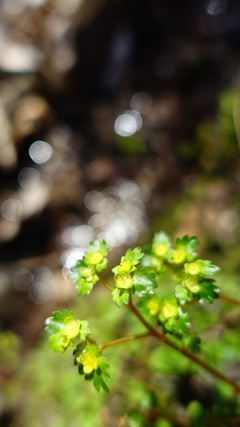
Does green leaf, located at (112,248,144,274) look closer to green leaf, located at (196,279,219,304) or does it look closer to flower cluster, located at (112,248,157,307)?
flower cluster, located at (112,248,157,307)

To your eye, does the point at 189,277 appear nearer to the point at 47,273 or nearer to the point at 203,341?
the point at 203,341

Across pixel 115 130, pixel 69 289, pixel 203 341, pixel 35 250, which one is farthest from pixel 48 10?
pixel 203 341

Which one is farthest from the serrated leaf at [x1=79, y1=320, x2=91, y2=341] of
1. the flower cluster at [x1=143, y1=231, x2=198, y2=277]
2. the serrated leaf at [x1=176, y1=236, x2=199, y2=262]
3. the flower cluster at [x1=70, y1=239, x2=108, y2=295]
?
the serrated leaf at [x1=176, y1=236, x2=199, y2=262]

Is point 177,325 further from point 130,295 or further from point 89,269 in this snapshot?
point 89,269

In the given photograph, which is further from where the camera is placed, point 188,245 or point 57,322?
point 188,245

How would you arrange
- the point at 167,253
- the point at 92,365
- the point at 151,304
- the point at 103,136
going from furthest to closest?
the point at 103,136 → the point at 167,253 → the point at 151,304 → the point at 92,365

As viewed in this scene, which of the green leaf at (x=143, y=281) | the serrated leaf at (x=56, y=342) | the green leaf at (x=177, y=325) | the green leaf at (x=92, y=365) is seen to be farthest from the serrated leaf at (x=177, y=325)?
the serrated leaf at (x=56, y=342)

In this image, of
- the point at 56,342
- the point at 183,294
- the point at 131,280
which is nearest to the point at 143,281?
the point at 131,280
